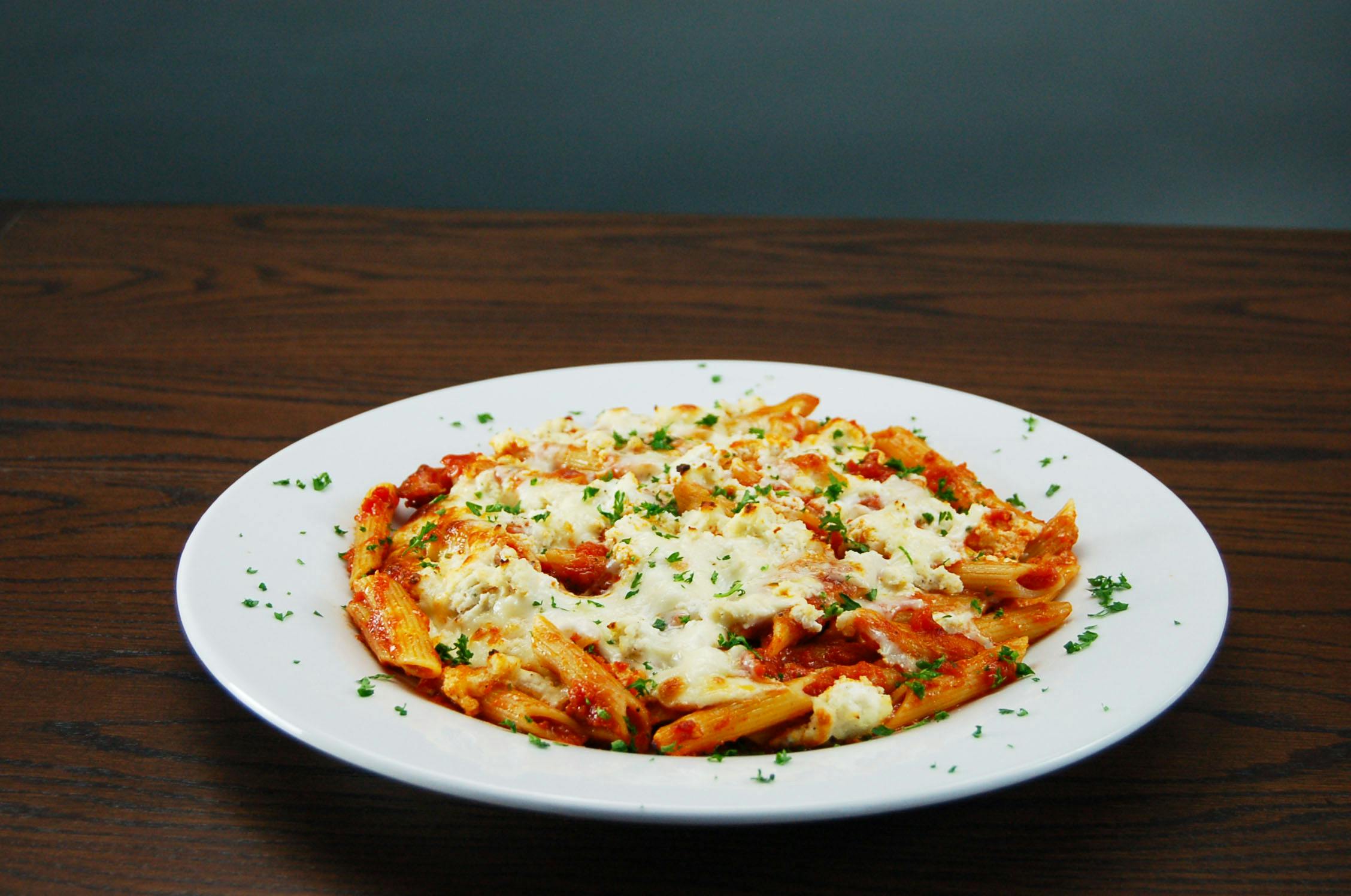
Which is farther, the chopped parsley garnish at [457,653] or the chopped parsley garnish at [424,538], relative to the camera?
the chopped parsley garnish at [424,538]

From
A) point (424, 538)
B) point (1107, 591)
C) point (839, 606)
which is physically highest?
point (1107, 591)

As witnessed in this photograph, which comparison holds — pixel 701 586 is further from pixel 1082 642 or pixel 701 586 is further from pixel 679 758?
pixel 1082 642

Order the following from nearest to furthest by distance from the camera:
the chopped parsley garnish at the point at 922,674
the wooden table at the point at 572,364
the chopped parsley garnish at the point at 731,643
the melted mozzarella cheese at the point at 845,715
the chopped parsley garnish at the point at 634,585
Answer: the wooden table at the point at 572,364 → the melted mozzarella cheese at the point at 845,715 → the chopped parsley garnish at the point at 922,674 → the chopped parsley garnish at the point at 731,643 → the chopped parsley garnish at the point at 634,585

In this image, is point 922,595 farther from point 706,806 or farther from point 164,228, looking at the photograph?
point 164,228

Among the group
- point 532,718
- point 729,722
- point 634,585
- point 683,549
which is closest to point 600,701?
point 532,718

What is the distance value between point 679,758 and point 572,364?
2.63 m

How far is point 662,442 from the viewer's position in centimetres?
348

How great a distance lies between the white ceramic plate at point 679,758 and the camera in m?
2.10

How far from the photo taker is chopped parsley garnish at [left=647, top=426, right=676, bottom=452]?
3455 millimetres

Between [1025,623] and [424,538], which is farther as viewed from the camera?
[424,538]

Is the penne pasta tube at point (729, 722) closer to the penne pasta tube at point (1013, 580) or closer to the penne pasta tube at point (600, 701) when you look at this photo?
the penne pasta tube at point (600, 701)

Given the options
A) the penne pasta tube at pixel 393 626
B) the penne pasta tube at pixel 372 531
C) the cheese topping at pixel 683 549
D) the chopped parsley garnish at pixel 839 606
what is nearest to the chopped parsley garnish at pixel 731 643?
the cheese topping at pixel 683 549

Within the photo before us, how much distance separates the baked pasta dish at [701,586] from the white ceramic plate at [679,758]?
0.33 feet

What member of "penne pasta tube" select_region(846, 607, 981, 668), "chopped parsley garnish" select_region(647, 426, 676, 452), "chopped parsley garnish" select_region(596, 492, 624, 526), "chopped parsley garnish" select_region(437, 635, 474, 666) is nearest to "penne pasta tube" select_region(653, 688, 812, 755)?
"penne pasta tube" select_region(846, 607, 981, 668)
